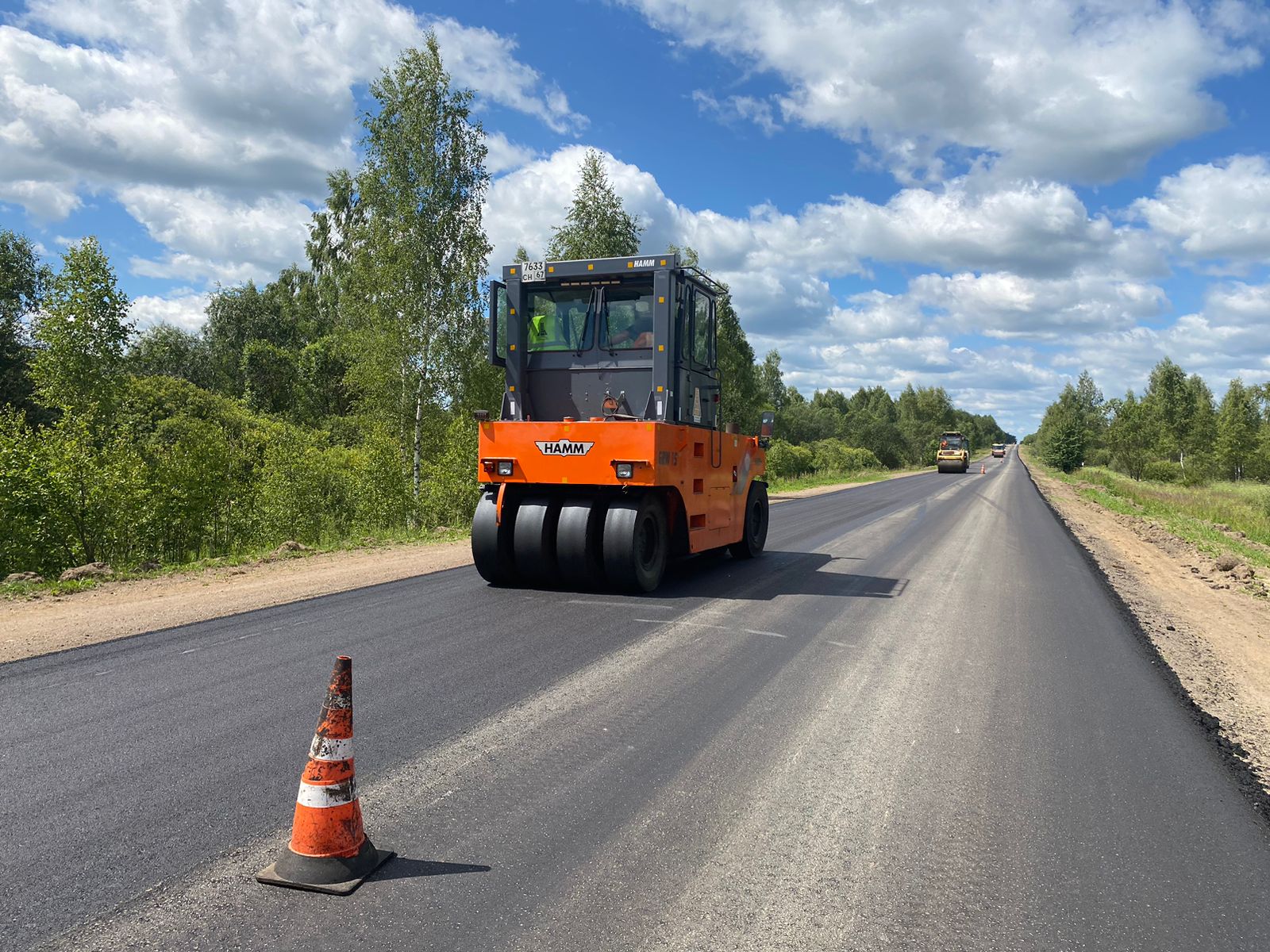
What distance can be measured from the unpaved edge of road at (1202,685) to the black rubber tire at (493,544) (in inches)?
240

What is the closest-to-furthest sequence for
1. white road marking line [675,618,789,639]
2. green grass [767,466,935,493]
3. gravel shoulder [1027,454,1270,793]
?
1. gravel shoulder [1027,454,1270,793]
2. white road marking line [675,618,789,639]
3. green grass [767,466,935,493]

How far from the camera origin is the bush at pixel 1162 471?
179 feet

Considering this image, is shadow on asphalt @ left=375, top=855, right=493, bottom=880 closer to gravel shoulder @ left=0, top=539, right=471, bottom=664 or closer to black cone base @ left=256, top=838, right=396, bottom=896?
black cone base @ left=256, top=838, right=396, bottom=896

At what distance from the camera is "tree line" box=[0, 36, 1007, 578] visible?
1192 centimetres

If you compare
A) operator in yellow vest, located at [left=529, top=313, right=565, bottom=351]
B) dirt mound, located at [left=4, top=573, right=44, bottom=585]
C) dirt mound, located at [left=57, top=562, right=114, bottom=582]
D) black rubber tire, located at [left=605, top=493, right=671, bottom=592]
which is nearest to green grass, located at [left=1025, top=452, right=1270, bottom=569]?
black rubber tire, located at [left=605, top=493, right=671, bottom=592]

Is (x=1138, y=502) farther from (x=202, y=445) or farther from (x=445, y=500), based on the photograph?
(x=202, y=445)

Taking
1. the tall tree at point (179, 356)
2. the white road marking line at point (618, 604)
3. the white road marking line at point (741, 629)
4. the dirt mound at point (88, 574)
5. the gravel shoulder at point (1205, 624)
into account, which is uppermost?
the tall tree at point (179, 356)

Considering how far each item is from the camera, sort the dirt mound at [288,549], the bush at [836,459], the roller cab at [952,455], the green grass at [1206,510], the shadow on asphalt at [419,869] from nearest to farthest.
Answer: the shadow on asphalt at [419,869] → the dirt mound at [288,549] → the green grass at [1206,510] → the bush at [836,459] → the roller cab at [952,455]

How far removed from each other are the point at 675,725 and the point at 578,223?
2009cm

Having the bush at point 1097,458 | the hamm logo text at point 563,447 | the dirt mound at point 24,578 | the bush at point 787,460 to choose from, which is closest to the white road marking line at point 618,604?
the hamm logo text at point 563,447

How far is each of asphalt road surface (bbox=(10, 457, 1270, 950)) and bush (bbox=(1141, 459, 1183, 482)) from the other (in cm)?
5628

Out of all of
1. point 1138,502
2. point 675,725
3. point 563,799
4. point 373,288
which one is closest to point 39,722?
point 563,799

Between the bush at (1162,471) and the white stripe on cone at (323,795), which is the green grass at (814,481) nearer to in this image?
the bush at (1162,471)

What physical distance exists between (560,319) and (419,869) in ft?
24.1
